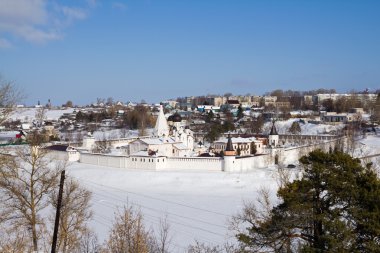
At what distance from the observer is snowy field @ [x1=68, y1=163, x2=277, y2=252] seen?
1596 centimetres

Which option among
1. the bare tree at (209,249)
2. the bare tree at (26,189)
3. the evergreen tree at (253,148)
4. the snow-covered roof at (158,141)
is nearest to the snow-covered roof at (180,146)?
the snow-covered roof at (158,141)

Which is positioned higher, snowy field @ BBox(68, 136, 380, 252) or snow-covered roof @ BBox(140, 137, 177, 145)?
snow-covered roof @ BBox(140, 137, 177, 145)

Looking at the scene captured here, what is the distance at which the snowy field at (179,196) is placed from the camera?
16.0 meters

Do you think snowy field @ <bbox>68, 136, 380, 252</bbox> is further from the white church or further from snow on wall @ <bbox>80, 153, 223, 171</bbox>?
the white church

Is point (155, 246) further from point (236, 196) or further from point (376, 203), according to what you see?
point (236, 196)

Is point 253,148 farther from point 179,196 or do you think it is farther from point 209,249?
point 209,249

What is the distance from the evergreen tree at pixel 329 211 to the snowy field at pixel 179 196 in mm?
6298

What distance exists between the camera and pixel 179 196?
23.0 metres

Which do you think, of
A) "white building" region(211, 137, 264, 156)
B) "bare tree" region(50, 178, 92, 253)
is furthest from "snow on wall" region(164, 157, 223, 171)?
"bare tree" region(50, 178, 92, 253)

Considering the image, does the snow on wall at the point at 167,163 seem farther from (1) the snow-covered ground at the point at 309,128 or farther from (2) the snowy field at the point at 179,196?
(1) the snow-covered ground at the point at 309,128

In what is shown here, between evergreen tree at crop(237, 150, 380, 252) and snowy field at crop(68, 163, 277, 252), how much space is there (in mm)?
6298

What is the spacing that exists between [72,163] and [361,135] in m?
31.3

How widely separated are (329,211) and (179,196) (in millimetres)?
15946

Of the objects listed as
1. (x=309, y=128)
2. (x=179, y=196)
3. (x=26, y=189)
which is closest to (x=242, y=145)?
(x=179, y=196)
